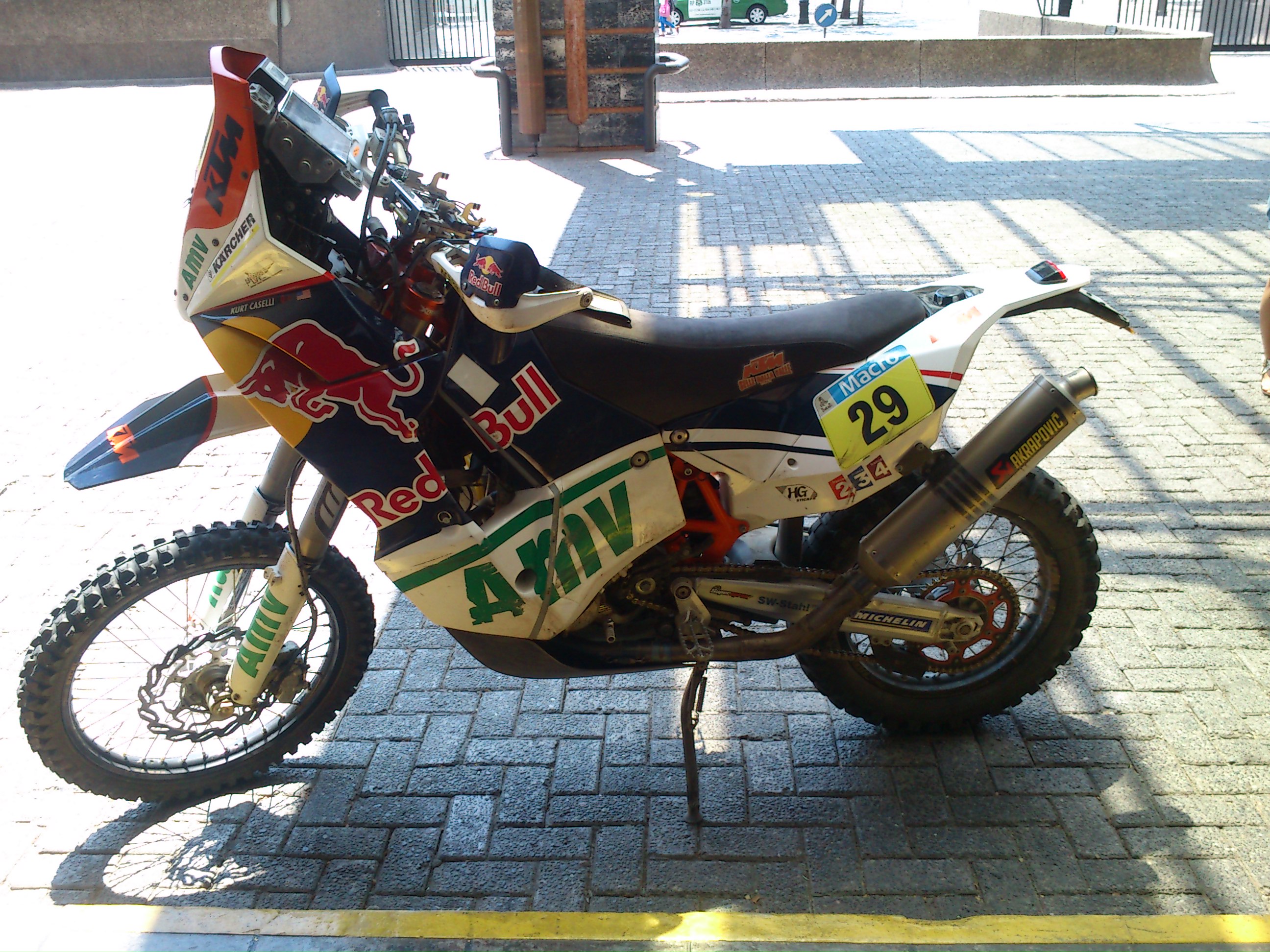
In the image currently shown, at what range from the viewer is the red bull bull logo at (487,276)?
92.4 inches

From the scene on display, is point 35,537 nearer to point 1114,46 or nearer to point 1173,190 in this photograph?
point 1173,190

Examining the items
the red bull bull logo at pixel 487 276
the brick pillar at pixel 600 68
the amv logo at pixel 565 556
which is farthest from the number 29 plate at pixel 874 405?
the brick pillar at pixel 600 68

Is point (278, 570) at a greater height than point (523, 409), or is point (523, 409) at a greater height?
point (523, 409)

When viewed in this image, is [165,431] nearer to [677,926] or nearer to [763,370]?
[763,370]

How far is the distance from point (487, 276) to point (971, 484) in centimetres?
130

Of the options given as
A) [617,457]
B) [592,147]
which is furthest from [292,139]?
[592,147]

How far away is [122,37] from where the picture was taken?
1953 centimetres

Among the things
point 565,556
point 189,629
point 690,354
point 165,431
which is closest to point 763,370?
point 690,354

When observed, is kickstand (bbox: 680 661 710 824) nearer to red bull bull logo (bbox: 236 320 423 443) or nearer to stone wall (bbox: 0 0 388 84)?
red bull bull logo (bbox: 236 320 423 443)

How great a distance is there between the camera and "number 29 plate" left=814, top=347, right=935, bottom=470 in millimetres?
2668

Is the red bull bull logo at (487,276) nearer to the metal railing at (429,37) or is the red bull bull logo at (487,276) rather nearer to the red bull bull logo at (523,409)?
the red bull bull logo at (523,409)

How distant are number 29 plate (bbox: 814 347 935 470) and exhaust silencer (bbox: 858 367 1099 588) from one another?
0.17 metres

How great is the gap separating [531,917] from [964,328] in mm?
1872

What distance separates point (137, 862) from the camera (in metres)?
2.89
